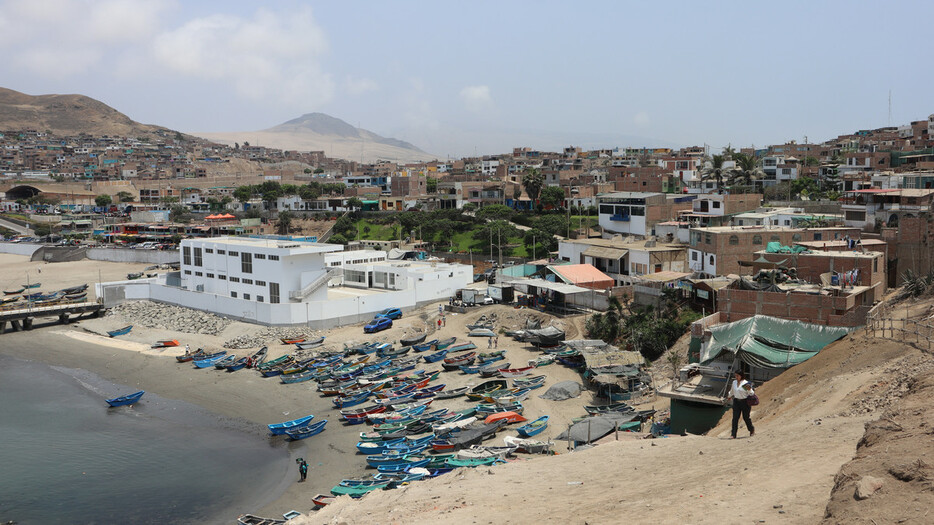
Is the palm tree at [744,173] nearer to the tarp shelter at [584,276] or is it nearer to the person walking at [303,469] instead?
the tarp shelter at [584,276]

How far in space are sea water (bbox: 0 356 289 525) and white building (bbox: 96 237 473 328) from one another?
1210cm

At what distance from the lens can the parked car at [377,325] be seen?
140ft

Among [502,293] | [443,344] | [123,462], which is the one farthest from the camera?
[502,293]

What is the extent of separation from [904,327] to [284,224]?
7829 cm

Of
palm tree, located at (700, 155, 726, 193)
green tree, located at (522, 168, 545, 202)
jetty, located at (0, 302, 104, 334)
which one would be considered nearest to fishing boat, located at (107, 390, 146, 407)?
jetty, located at (0, 302, 104, 334)

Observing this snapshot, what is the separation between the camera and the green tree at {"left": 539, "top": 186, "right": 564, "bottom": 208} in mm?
73125

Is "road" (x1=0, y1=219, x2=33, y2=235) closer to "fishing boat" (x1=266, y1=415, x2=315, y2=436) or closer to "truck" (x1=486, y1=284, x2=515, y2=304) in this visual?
"truck" (x1=486, y1=284, x2=515, y2=304)

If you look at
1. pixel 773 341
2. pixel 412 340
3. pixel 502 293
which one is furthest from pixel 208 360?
pixel 773 341

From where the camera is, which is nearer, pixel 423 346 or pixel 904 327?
pixel 904 327

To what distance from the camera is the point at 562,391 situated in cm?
2817

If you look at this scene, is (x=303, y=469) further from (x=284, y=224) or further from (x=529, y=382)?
(x=284, y=224)

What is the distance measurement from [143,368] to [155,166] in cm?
15568

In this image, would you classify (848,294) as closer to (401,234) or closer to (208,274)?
(208,274)

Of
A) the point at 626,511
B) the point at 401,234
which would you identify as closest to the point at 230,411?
the point at 626,511
